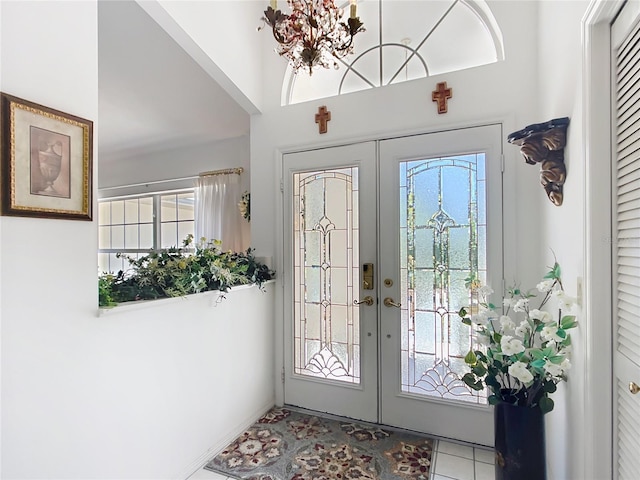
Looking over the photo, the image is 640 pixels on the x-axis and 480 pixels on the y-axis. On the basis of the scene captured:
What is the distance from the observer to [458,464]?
2043mm

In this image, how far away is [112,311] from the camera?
157 centimetres

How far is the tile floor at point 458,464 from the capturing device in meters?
1.95

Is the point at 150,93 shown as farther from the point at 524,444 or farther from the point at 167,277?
the point at 524,444

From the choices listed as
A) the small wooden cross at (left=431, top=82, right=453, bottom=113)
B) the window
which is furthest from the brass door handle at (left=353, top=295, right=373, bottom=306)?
the window

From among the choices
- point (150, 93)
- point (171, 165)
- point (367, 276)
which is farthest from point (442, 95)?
point (171, 165)

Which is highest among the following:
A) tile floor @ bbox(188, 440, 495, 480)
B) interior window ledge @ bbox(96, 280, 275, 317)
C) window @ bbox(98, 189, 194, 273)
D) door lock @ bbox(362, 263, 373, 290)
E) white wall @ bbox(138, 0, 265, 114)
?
white wall @ bbox(138, 0, 265, 114)

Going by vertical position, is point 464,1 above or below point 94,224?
above

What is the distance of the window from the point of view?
4645 millimetres

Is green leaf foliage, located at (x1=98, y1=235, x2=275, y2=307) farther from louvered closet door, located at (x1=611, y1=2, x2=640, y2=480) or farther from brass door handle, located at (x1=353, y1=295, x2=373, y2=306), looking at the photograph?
louvered closet door, located at (x1=611, y1=2, x2=640, y2=480)

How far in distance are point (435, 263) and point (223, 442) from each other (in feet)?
6.27

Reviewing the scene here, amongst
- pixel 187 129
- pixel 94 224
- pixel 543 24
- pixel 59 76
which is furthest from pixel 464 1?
pixel 187 129

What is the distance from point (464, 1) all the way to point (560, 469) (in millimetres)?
2883

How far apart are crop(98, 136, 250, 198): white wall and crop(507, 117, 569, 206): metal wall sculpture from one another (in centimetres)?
303

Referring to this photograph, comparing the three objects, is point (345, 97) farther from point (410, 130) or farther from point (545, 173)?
point (545, 173)
